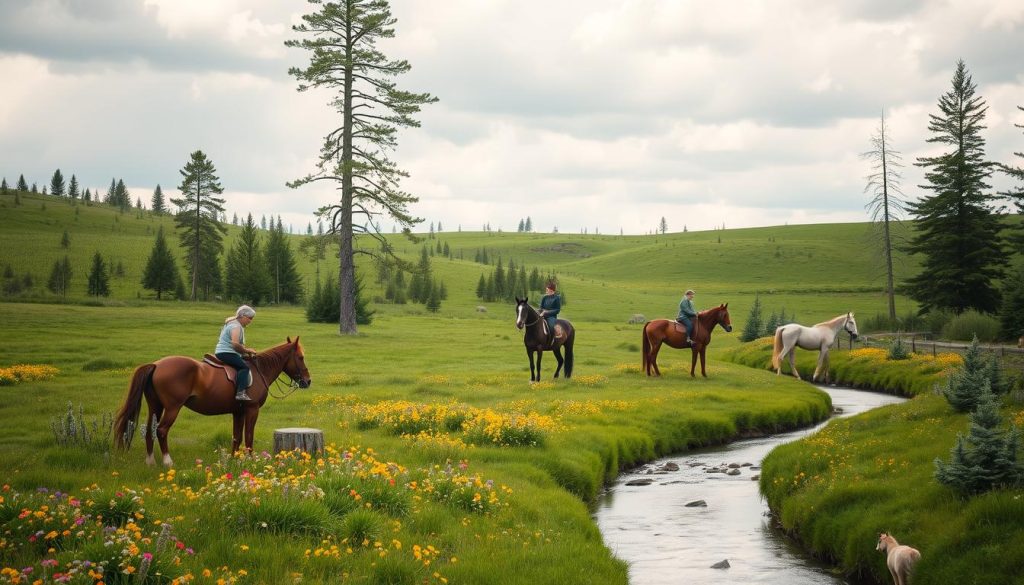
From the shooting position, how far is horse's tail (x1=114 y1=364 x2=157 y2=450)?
1327cm

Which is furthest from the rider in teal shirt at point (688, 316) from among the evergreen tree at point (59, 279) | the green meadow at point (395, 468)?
the evergreen tree at point (59, 279)

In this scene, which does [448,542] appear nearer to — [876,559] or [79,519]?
[79,519]

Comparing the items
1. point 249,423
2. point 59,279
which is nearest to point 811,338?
point 249,423

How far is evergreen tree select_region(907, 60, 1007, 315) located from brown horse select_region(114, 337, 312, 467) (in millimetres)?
54701

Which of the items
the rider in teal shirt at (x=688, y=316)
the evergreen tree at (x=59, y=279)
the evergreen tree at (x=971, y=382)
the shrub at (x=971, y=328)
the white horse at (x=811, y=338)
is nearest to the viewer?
the evergreen tree at (x=971, y=382)

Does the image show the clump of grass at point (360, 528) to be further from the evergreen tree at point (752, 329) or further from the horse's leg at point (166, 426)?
the evergreen tree at point (752, 329)

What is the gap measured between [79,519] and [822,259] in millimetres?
180849

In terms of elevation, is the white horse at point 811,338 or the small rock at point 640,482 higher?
the white horse at point 811,338

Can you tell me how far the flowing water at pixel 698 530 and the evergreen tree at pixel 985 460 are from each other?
2.45 meters

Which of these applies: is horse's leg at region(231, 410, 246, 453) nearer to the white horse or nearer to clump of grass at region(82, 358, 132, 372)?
clump of grass at region(82, 358, 132, 372)

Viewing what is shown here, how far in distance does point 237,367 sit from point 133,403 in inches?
74.8

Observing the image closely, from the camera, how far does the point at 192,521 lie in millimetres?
9586

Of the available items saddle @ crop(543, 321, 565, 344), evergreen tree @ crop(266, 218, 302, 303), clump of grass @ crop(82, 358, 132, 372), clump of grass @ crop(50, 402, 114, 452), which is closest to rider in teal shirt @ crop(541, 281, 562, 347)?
saddle @ crop(543, 321, 565, 344)

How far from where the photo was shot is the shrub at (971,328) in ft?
148
